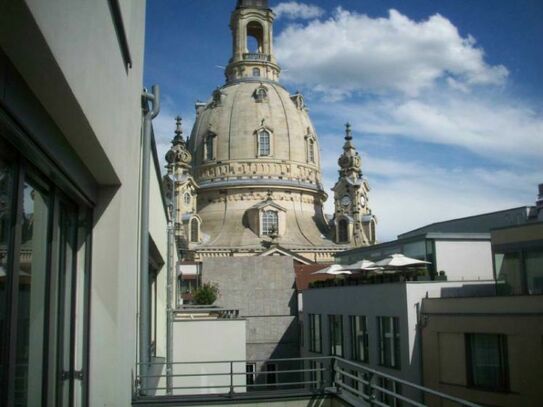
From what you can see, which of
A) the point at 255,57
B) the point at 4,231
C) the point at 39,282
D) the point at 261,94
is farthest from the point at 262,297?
the point at 4,231

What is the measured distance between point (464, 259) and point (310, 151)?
37.4 meters

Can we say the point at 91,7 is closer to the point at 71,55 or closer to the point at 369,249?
the point at 71,55

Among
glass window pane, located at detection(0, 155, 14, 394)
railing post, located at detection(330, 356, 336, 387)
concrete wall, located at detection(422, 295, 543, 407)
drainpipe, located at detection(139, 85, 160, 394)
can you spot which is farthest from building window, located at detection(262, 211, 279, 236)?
glass window pane, located at detection(0, 155, 14, 394)

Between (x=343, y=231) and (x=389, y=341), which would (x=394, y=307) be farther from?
(x=343, y=231)

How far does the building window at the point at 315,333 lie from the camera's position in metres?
27.3

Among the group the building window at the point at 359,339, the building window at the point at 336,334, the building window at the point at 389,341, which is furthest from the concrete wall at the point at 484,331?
the building window at the point at 336,334

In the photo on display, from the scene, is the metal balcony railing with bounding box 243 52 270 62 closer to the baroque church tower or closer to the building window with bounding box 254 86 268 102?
the baroque church tower

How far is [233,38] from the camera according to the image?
65.6 m

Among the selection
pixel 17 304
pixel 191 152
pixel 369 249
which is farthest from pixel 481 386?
pixel 191 152

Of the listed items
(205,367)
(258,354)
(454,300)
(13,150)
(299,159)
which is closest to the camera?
(13,150)

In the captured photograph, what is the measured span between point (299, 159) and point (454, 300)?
135 ft

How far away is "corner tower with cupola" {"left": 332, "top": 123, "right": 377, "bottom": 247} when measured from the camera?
185 feet

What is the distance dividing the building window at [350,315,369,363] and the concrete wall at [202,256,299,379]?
51.2 ft

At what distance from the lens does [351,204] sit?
57906 mm
